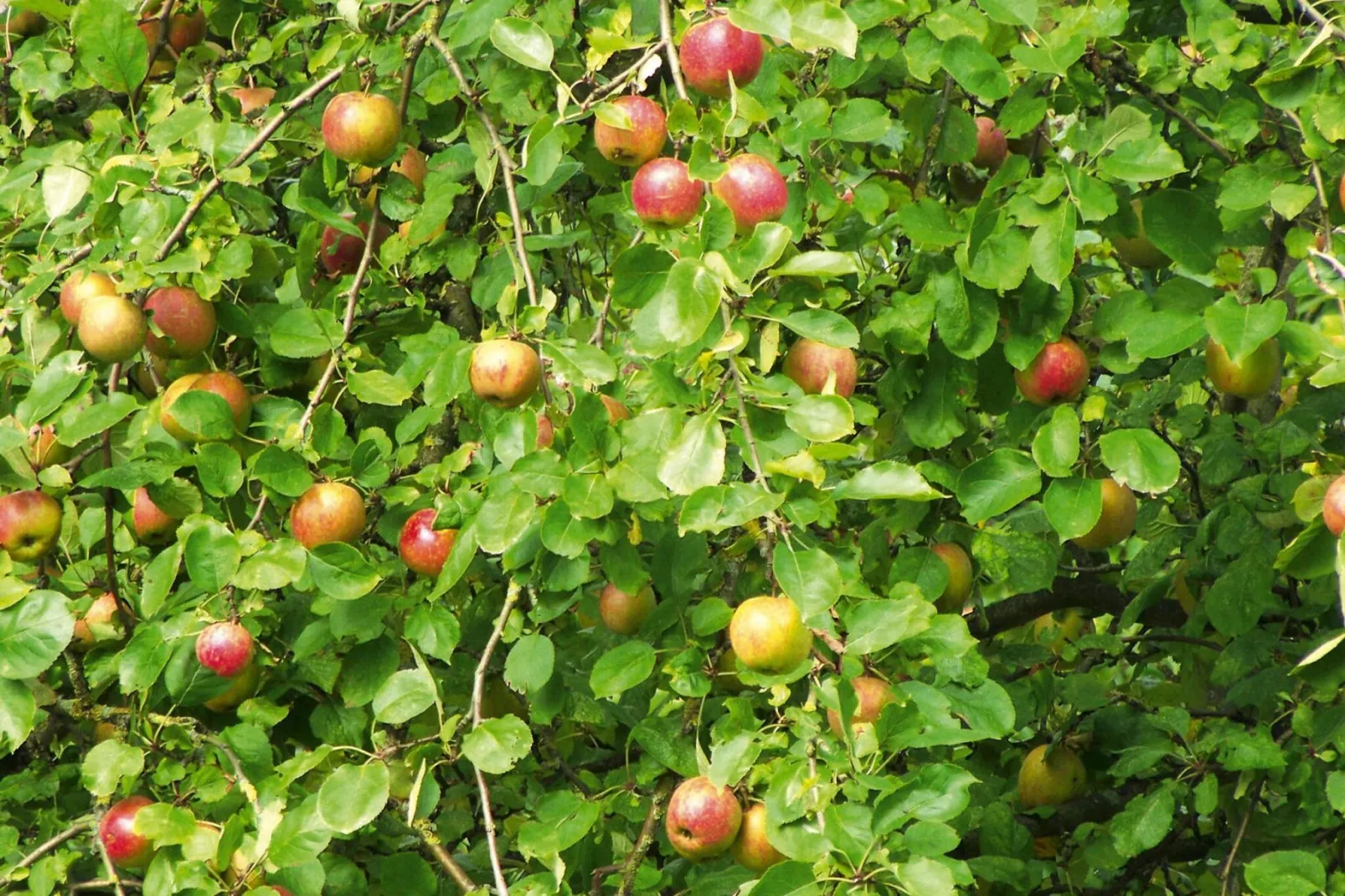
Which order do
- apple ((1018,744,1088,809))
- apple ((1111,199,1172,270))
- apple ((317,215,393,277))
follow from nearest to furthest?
1. apple ((317,215,393,277))
2. apple ((1111,199,1172,270))
3. apple ((1018,744,1088,809))

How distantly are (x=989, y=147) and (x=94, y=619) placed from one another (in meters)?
1.56

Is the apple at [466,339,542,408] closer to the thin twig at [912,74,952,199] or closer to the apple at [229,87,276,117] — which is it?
the thin twig at [912,74,952,199]

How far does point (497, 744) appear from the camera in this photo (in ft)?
5.20

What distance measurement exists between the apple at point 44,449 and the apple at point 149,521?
11 centimetres

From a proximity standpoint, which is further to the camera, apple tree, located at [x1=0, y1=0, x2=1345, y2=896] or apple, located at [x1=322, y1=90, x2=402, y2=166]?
apple, located at [x1=322, y1=90, x2=402, y2=166]

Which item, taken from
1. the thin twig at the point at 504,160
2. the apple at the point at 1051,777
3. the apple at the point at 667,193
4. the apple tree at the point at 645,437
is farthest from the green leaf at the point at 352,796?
the apple at the point at 1051,777

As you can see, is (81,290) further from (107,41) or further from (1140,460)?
(1140,460)

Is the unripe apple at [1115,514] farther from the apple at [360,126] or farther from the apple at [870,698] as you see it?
the apple at [360,126]

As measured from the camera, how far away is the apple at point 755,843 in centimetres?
160

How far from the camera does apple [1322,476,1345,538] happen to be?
5.03ft

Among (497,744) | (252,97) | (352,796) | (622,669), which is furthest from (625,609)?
(252,97)

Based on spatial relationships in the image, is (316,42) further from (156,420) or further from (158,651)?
(158,651)

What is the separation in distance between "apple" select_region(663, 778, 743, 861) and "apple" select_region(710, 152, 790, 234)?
0.58 metres

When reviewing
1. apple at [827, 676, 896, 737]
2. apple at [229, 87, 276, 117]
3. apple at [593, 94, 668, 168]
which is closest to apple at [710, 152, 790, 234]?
apple at [593, 94, 668, 168]
